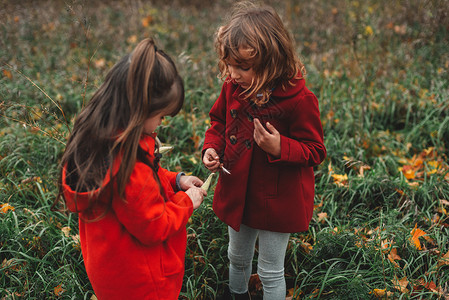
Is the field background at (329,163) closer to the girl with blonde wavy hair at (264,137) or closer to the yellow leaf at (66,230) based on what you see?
the yellow leaf at (66,230)

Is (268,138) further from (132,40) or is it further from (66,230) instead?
(132,40)

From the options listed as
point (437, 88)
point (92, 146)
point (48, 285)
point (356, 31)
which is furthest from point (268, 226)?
point (437, 88)

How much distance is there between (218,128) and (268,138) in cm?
49

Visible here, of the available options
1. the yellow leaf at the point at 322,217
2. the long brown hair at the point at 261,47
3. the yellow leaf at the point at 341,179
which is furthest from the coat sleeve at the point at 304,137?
the yellow leaf at the point at 341,179

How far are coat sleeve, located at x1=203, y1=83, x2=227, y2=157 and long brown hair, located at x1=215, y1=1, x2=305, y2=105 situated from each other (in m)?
0.30

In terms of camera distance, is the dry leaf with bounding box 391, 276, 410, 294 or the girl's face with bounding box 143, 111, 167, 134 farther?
the dry leaf with bounding box 391, 276, 410, 294

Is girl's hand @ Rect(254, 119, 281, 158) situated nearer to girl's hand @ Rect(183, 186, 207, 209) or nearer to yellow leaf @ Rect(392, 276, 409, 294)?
girl's hand @ Rect(183, 186, 207, 209)

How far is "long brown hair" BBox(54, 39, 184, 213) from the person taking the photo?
4.14ft

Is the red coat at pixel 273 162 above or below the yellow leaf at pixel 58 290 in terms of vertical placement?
above

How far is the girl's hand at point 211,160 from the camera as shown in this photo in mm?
1777

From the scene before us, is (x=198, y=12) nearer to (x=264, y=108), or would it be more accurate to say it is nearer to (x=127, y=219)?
(x=264, y=108)

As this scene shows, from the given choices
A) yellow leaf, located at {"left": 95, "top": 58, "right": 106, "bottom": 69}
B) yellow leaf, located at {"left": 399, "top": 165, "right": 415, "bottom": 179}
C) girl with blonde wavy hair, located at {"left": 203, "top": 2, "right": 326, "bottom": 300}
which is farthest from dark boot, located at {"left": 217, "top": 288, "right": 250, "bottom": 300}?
yellow leaf, located at {"left": 95, "top": 58, "right": 106, "bottom": 69}

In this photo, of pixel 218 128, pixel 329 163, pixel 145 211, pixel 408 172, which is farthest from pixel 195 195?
pixel 408 172

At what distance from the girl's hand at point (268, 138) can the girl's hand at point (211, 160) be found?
285mm
